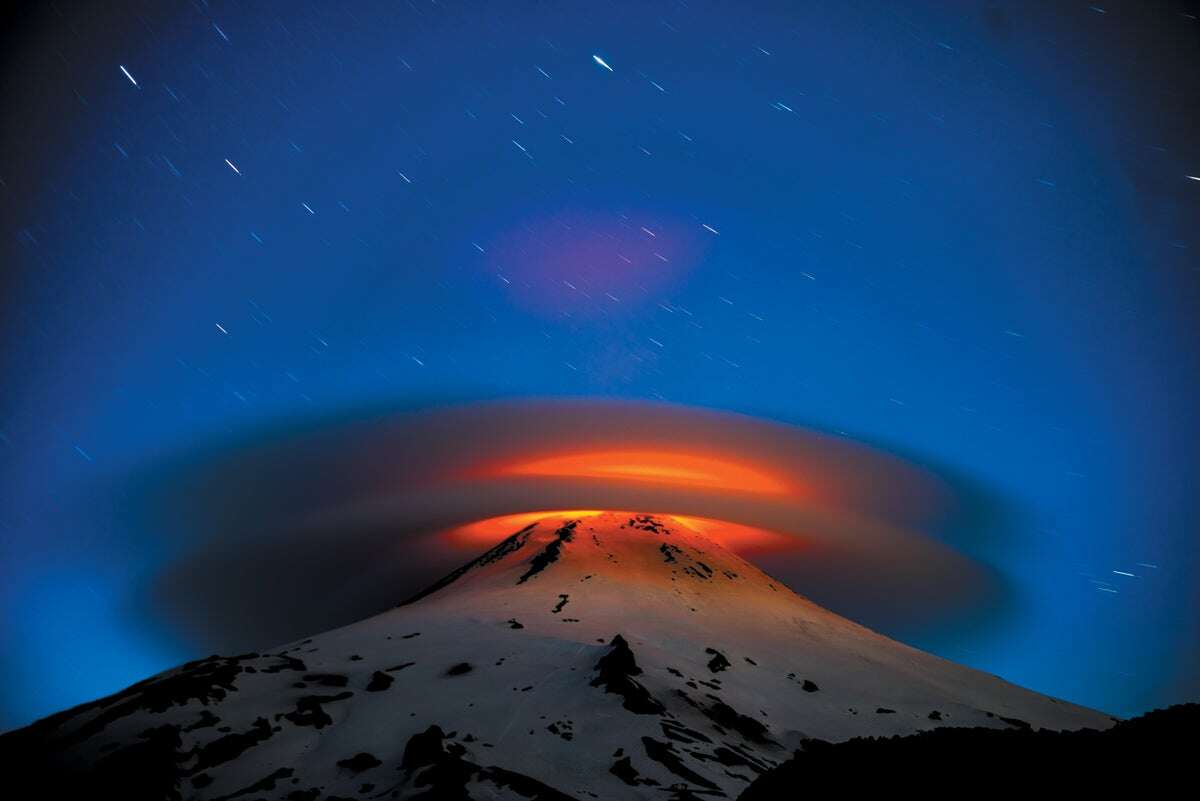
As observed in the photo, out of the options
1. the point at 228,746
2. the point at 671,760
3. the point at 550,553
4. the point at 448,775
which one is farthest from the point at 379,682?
the point at 550,553

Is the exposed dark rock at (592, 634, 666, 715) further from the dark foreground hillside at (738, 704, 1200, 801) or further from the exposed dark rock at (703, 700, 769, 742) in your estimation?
the dark foreground hillside at (738, 704, 1200, 801)

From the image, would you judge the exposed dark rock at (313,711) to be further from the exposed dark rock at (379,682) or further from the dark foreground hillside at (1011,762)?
the dark foreground hillside at (1011,762)

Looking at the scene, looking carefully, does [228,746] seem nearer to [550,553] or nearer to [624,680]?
[624,680]

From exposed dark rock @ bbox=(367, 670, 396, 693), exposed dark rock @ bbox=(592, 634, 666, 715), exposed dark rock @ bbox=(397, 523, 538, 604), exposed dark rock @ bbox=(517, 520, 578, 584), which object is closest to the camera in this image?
exposed dark rock @ bbox=(592, 634, 666, 715)

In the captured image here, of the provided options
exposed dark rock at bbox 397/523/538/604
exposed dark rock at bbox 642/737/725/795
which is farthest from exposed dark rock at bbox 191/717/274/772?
exposed dark rock at bbox 397/523/538/604

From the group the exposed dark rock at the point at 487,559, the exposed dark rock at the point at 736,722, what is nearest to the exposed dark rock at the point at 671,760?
the exposed dark rock at the point at 736,722

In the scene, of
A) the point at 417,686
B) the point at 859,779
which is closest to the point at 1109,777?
the point at 859,779
